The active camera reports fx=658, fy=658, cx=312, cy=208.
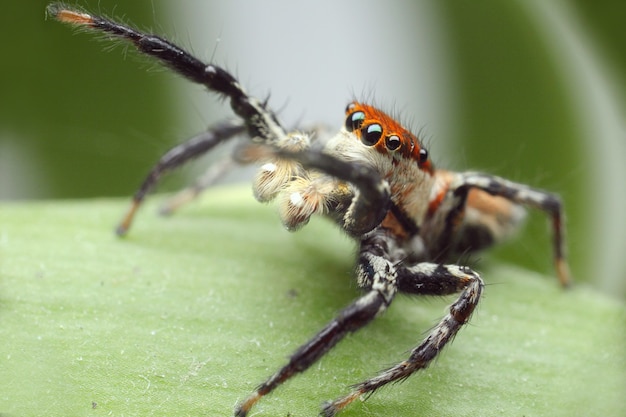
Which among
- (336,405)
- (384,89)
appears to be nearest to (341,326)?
(336,405)

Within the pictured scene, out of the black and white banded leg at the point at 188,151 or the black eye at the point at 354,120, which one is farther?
the black and white banded leg at the point at 188,151

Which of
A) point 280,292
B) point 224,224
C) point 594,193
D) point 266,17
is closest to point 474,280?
point 280,292

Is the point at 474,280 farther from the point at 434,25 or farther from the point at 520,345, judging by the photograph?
the point at 434,25

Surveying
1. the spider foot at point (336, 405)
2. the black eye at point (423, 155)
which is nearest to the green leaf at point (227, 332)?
the spider foot at point (336, 405)

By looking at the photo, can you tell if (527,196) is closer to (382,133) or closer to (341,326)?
(382,133)

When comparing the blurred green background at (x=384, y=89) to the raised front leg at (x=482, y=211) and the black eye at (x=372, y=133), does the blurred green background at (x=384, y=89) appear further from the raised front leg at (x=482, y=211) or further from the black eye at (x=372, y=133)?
the black eye at (x=372, y=133)

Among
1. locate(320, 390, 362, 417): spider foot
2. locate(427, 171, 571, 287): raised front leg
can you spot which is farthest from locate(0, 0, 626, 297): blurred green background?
locate(320, 390, 362, 417): spider foot
